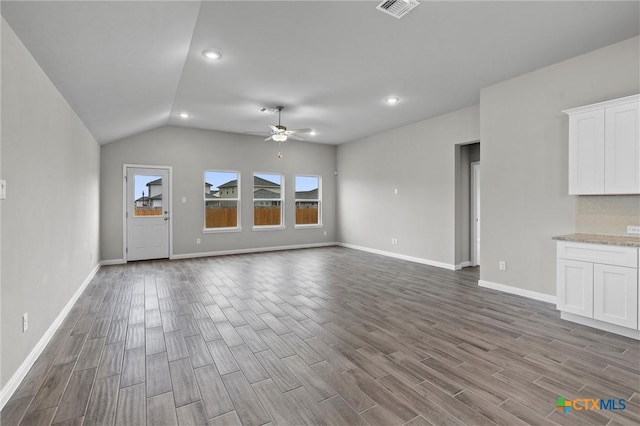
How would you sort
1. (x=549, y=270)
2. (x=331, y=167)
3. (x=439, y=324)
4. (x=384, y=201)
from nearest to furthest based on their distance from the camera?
1. (x=439, y=324)
2. (x=549, y=270)
3. (x=384, y=201)
4. (x=331, y=167)

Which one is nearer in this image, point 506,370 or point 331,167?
point 506,370

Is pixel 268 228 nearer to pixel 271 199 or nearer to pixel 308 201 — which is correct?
pixel 271 199

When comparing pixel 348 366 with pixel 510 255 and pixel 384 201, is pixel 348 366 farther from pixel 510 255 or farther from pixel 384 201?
pixel 384 201

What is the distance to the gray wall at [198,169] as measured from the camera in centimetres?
623

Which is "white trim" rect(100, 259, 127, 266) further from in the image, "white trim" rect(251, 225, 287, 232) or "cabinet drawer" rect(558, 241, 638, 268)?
"cabinet drawer" rect(558, 241, 638, 268)

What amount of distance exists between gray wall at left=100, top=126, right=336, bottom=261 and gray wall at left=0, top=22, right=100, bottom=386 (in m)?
2.43

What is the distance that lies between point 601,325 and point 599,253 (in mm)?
740

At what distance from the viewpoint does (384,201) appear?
7340mm

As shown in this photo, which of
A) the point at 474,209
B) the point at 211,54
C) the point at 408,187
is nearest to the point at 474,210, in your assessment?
the point at 474,209

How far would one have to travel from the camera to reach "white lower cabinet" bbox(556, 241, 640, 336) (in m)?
2.79

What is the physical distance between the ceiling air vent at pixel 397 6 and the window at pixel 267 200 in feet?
18.8

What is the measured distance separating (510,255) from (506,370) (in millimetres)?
2397

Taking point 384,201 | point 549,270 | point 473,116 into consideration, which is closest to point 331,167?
point 384,201

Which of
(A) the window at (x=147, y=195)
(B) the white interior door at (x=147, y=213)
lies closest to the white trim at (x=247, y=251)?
(B) the white interior door at (x=147, y=213)
